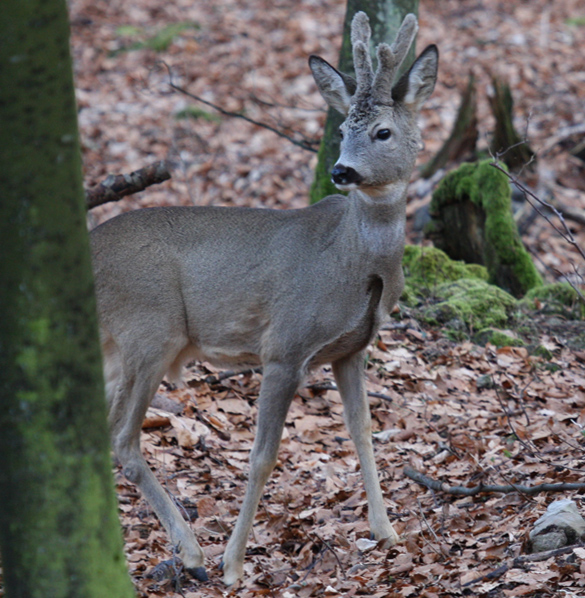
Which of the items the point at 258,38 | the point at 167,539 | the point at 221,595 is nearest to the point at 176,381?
the point at 167,539

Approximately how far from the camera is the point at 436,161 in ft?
38.3

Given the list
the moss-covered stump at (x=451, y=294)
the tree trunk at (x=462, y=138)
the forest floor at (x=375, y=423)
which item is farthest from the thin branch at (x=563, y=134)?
the moss-covered stump at (x=451, y=294)

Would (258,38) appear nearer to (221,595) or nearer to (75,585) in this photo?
(221,595)

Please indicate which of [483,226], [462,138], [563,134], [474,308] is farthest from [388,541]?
[563,134]

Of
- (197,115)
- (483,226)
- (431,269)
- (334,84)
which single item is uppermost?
(334,84)

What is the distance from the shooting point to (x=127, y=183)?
234 inches

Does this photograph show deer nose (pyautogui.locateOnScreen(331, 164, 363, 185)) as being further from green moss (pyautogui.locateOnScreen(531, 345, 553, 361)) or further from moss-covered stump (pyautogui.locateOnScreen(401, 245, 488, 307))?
moss-covered stump (pyautogui.locateOnScreen(401, 245, 488, 307))

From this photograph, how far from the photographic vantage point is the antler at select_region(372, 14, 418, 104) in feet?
14.9

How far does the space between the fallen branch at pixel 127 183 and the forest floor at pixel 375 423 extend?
1.77 m

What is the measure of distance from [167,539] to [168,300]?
5.10 ft

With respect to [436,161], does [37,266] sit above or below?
above

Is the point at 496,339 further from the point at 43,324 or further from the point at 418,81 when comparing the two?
the point at 43,324

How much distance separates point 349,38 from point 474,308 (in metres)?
2.91

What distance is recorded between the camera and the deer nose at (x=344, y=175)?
172 inches
